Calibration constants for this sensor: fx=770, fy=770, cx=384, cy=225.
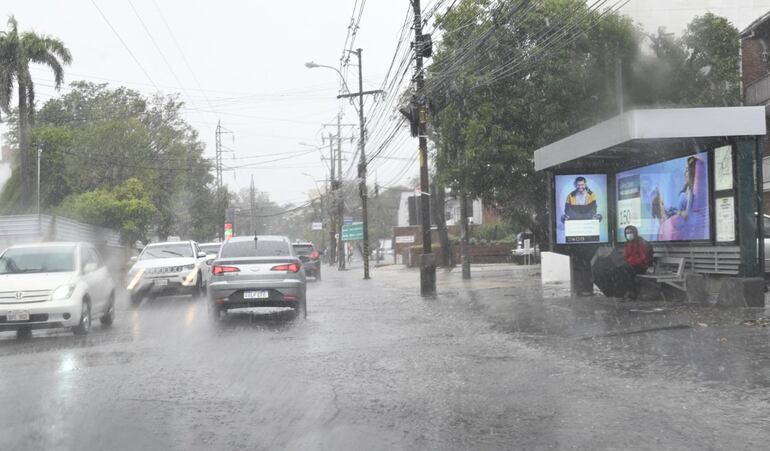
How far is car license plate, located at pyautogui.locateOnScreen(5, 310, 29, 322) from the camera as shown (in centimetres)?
1110

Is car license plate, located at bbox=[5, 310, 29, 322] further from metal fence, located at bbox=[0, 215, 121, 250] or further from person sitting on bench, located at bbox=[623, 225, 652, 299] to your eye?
metal fence, located at bbox=[0, 215, 121, 250]

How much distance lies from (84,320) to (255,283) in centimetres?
288

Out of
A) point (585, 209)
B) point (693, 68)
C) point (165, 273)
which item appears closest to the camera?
point (585, 209)

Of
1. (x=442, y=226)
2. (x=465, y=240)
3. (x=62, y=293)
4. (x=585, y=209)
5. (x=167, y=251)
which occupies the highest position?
(x=442, y=226)

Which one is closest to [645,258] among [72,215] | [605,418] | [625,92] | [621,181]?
[621,181]

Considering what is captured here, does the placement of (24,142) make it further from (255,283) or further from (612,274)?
(612,274)

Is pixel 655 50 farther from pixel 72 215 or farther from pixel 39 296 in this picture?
pixel 72 215

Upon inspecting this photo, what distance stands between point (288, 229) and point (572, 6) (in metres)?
126

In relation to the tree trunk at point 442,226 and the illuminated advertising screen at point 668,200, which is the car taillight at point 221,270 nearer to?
the illuminated advertising screen at point 668,200

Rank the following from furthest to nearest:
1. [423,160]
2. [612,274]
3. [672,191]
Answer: [423,160] < [612,274] < [672,191]

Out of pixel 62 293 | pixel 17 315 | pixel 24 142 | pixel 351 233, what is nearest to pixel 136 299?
pixel 62 293

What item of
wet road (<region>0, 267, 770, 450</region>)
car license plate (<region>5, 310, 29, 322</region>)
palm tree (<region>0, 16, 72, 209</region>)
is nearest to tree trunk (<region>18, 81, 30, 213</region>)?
palm tree (<region>0, 16, 72, 209</region>)

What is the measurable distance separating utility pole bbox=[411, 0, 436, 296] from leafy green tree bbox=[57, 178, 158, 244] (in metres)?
25.2

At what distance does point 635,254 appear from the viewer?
14508mm
